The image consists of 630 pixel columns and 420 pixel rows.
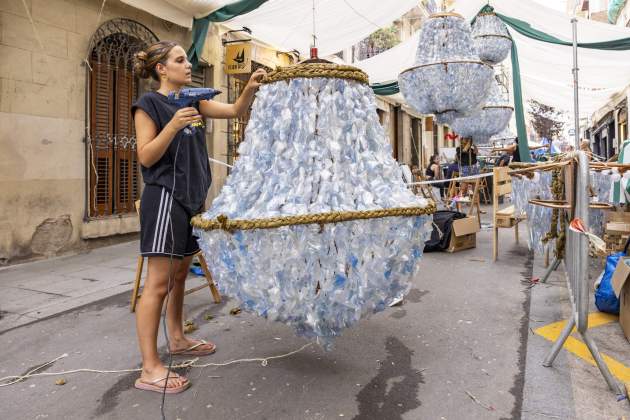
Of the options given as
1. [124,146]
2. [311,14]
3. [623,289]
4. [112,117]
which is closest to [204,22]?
[311,14]

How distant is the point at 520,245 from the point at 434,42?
3016 millimetres

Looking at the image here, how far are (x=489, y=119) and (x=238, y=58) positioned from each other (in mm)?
4550

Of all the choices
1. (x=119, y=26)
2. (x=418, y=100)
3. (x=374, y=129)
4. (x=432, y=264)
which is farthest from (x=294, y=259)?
(x=119, y=26)

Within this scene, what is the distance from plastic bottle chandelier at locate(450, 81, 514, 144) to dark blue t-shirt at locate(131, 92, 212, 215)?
5.96 metres

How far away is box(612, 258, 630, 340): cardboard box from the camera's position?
2758 mm

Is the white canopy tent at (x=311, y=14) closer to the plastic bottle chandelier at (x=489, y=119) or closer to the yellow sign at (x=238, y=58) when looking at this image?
the yellow sign at (x=238, y=58)

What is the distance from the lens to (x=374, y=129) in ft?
6.68

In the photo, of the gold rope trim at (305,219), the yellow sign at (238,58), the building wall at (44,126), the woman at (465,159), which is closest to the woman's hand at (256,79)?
the gold rope trim at (305,219)

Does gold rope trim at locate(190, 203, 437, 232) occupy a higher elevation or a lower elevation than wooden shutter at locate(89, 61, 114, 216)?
lower

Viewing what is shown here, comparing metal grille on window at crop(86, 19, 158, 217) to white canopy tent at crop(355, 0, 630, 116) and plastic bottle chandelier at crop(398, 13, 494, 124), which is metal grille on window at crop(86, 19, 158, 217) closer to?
plastic bottle chandelier at crop(398, 13, 494, 124)

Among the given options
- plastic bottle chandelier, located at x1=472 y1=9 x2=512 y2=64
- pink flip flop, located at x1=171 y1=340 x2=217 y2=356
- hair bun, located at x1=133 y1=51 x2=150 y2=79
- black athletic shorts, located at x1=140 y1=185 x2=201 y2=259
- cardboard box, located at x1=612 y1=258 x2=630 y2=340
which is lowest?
pink flip flop, located at x1=171 y1=340 x2=217 y2=356

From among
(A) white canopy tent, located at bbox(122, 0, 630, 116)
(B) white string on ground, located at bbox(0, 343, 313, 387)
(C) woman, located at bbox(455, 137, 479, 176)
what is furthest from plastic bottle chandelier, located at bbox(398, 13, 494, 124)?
(C) woman, located at bbox(455, 137, 479, 176)

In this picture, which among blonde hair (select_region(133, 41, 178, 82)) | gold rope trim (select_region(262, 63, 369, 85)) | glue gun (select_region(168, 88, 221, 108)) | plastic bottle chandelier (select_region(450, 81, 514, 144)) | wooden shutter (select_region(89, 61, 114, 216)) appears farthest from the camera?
plastic bottle chandelier (select_region(450, 81, 514, 144))

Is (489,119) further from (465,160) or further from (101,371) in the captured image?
(101,371)
